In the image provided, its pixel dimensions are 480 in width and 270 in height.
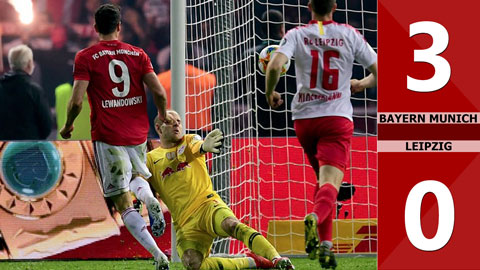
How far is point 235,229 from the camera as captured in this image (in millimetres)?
6918

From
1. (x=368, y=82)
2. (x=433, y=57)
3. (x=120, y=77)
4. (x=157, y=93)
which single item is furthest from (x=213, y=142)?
(x=433, y=57)

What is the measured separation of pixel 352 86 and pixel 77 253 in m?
3.78

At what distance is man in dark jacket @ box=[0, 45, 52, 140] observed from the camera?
400 inches

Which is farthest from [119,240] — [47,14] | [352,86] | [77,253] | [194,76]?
[352,86]

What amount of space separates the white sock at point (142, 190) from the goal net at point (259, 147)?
53.7 inches

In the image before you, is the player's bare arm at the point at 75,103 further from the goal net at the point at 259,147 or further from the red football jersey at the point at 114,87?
the goal net at the point at 259,147

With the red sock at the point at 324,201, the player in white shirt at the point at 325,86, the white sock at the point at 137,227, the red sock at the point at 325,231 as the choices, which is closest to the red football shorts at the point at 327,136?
the player in white shirt at the point at 325,86

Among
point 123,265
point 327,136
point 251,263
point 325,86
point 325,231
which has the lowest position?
point 123,265

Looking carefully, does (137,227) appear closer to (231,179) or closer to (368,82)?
(368,82)

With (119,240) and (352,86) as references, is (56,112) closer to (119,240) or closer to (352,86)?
(119,240)

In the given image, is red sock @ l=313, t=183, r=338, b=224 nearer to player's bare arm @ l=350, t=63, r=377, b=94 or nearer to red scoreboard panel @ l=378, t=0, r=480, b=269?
red scoreboard panel @ l=378, t=0, r=480, b=269

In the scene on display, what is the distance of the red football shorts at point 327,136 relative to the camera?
20.7ft

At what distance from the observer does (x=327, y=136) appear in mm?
6359

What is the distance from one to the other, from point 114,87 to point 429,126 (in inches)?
79.6
